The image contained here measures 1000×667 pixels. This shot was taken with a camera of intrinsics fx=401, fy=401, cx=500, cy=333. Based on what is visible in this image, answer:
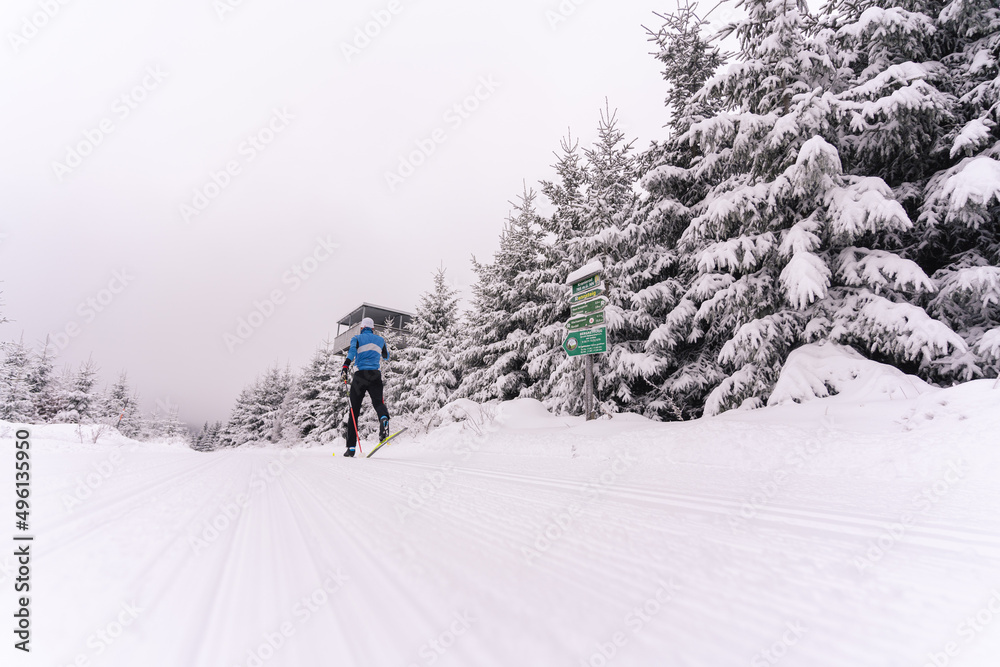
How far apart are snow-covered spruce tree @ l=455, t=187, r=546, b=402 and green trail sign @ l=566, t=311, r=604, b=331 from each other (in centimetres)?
457

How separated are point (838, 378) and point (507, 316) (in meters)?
10.5

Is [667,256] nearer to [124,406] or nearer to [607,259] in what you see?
[607,259]

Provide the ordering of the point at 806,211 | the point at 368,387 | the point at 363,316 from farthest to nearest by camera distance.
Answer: the point at 363,316 < the point at 806,211 < the point at 368,387

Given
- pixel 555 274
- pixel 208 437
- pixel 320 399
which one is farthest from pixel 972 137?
pixel 208 437

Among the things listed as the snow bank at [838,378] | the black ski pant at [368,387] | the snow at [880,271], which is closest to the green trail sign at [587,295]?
the snow bank at [838,378]

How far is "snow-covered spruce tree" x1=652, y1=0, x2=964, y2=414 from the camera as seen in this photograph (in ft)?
20.6

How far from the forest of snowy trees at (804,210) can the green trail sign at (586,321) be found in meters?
1.58

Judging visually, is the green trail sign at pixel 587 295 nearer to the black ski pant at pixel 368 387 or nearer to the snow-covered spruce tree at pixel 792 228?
the snow-covered spruce tree at pixel 792 228

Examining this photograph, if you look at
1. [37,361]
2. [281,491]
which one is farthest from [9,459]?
[37,361]

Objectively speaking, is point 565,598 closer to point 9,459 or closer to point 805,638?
point 805,638

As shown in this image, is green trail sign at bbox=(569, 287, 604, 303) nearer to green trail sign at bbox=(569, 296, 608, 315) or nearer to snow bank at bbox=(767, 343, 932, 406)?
green trail sign at bbox=(569, 296, 608, 315)

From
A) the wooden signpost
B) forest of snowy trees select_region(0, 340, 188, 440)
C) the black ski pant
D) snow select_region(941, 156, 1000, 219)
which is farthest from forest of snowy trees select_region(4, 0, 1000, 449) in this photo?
forest of snowy trees select_region(0, 340, 188, 440)

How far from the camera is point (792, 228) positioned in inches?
275

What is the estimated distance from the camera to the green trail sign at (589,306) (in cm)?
841
